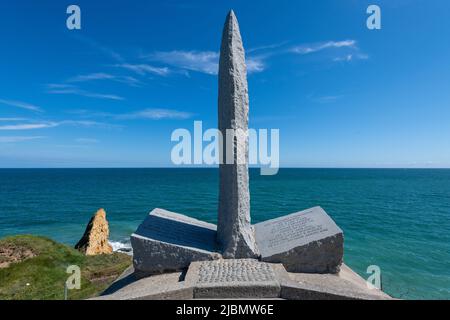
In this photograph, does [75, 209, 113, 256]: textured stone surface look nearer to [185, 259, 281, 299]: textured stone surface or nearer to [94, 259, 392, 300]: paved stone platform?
[94, 259, 392, 300]: paved stone platform

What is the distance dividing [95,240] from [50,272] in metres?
6.94

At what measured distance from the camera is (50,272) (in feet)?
39.8

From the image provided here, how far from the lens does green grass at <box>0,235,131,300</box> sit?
10469 mm

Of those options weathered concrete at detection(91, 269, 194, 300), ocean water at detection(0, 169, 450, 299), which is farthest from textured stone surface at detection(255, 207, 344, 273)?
ocean water at detection(0, 169, 450, 299)

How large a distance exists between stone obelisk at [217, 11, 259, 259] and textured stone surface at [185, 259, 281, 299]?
877 millimetres

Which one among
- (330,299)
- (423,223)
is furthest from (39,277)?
(423,223)

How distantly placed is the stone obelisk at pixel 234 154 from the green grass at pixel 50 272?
5.41 meters

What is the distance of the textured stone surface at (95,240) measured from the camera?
1839 centimetres

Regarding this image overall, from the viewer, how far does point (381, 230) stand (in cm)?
2709

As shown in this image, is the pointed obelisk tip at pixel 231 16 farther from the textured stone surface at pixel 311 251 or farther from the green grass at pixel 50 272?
the green grass at pixel 50 272

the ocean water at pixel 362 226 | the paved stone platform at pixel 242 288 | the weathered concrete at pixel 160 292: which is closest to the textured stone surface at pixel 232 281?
the paved stone platform at pixel 242 288

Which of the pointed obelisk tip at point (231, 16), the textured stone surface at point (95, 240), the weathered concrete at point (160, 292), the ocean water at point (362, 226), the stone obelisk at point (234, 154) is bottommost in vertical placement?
the ocean water at point (362, 226)

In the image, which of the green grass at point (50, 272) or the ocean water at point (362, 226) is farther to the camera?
the ocean water at point (362, 226)

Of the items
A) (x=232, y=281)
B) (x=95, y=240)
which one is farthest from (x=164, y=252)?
(x=95, y=240)
